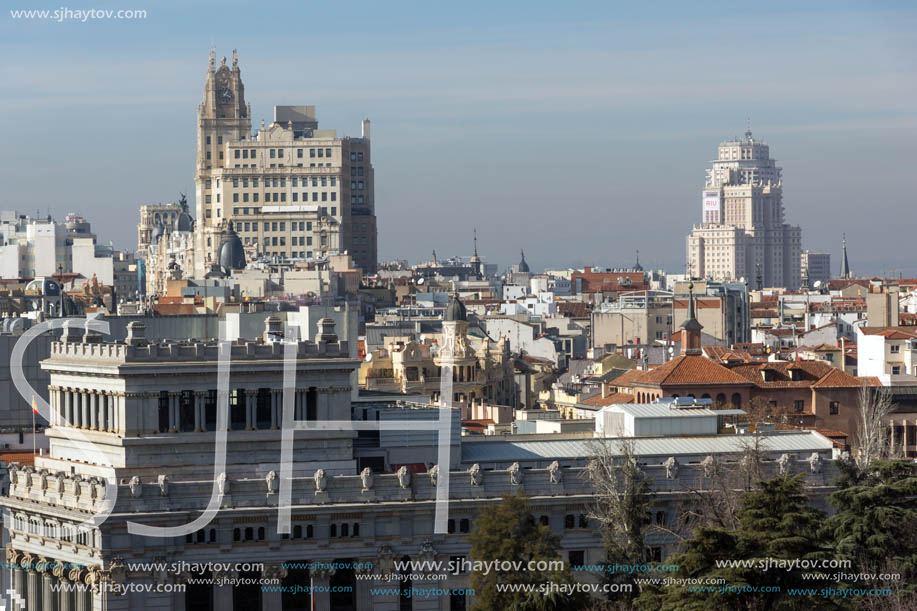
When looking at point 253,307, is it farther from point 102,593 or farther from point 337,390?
point 102,593

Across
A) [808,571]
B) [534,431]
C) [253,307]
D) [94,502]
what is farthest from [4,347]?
[808,571]

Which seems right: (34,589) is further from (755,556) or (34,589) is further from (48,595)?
(755,556)

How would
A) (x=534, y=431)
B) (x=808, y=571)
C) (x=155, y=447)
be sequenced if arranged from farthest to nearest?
1. (x=534, y=431)
2. (x=155, y=447)
3. (x=808, y=571)

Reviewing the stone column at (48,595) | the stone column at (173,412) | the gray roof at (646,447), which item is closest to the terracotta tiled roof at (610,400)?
the gray roof at (646,447)

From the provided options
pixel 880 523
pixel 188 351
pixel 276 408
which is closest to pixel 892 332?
pixel 880 523

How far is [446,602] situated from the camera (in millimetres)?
85000

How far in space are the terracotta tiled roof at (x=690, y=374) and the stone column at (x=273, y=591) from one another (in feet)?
189

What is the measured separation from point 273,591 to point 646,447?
18487mm

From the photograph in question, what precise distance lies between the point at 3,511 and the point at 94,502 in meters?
11.8

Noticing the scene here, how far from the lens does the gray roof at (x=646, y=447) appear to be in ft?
302

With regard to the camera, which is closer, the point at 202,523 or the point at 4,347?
the point at 202,523

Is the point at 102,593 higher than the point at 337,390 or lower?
lower

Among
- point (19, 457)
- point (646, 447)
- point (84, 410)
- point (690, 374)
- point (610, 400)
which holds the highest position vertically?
point (84, 410)

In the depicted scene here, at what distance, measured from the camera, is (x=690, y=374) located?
139750 mm
